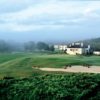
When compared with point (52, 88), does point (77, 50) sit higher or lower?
higher

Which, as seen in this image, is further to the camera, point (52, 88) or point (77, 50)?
point (77, 50)

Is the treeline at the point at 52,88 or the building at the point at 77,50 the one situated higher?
the building at the point at 77,50

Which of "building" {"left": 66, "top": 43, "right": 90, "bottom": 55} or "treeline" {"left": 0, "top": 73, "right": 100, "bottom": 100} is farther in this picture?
"building" {"left": 66, "top": 43, "right": 90, "bottom": 55}

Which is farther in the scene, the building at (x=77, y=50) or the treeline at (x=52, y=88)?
the building at (x=77, y=50)

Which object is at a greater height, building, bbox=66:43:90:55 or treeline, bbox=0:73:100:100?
building, bbox=66:43:90:55

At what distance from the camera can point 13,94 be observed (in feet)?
89.5

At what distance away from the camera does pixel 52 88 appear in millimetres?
26891

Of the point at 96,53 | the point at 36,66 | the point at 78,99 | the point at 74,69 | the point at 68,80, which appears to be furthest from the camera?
the point at 96,53

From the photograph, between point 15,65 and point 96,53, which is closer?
point 15,65

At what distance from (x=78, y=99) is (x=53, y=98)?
1.46 meters

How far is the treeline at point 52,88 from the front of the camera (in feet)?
86.3

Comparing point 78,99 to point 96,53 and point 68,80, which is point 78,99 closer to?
point 68,80

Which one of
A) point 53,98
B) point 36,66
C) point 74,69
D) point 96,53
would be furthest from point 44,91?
point 96,53

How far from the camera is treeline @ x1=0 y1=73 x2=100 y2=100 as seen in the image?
26312mm
